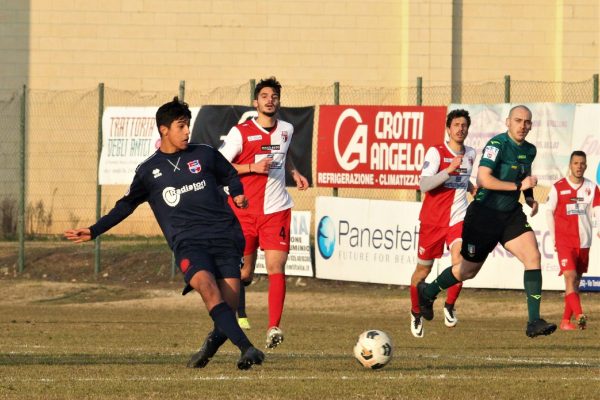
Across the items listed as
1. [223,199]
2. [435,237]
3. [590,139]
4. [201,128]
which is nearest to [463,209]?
[435,237]

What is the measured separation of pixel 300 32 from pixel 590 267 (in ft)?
39.9

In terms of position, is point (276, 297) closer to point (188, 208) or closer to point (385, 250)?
point (188, 208)

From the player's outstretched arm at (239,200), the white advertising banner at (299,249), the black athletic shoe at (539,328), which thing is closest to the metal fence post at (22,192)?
the white advertising banner at (299,249)

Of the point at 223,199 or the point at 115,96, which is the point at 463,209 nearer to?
the point at 223,199

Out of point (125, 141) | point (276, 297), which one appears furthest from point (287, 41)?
point (276, 297)

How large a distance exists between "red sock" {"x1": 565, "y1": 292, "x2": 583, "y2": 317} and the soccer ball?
6554 mm

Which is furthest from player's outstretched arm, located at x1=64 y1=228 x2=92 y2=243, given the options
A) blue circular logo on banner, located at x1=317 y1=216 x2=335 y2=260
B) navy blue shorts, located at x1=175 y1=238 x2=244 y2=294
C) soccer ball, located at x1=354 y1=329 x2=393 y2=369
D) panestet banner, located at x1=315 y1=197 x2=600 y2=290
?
blue circular logo on banner, located at x1=317 y1=216 x2=335 y2=260

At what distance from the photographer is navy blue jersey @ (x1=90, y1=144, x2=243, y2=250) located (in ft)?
34.3

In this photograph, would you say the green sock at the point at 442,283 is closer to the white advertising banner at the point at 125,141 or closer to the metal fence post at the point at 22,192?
the white advertising banner at the point at 125,141

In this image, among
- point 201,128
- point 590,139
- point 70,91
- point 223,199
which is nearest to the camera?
point 223,199

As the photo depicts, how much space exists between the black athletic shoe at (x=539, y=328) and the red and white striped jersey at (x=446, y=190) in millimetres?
2974

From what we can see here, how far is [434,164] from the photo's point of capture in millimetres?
15305

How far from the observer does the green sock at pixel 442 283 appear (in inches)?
566

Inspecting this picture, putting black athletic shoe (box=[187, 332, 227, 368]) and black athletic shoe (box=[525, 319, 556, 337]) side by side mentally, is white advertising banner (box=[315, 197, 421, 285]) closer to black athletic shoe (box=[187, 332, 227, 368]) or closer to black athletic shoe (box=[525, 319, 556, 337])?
black athletic shoe (box=[525, 319, 556, 337])
